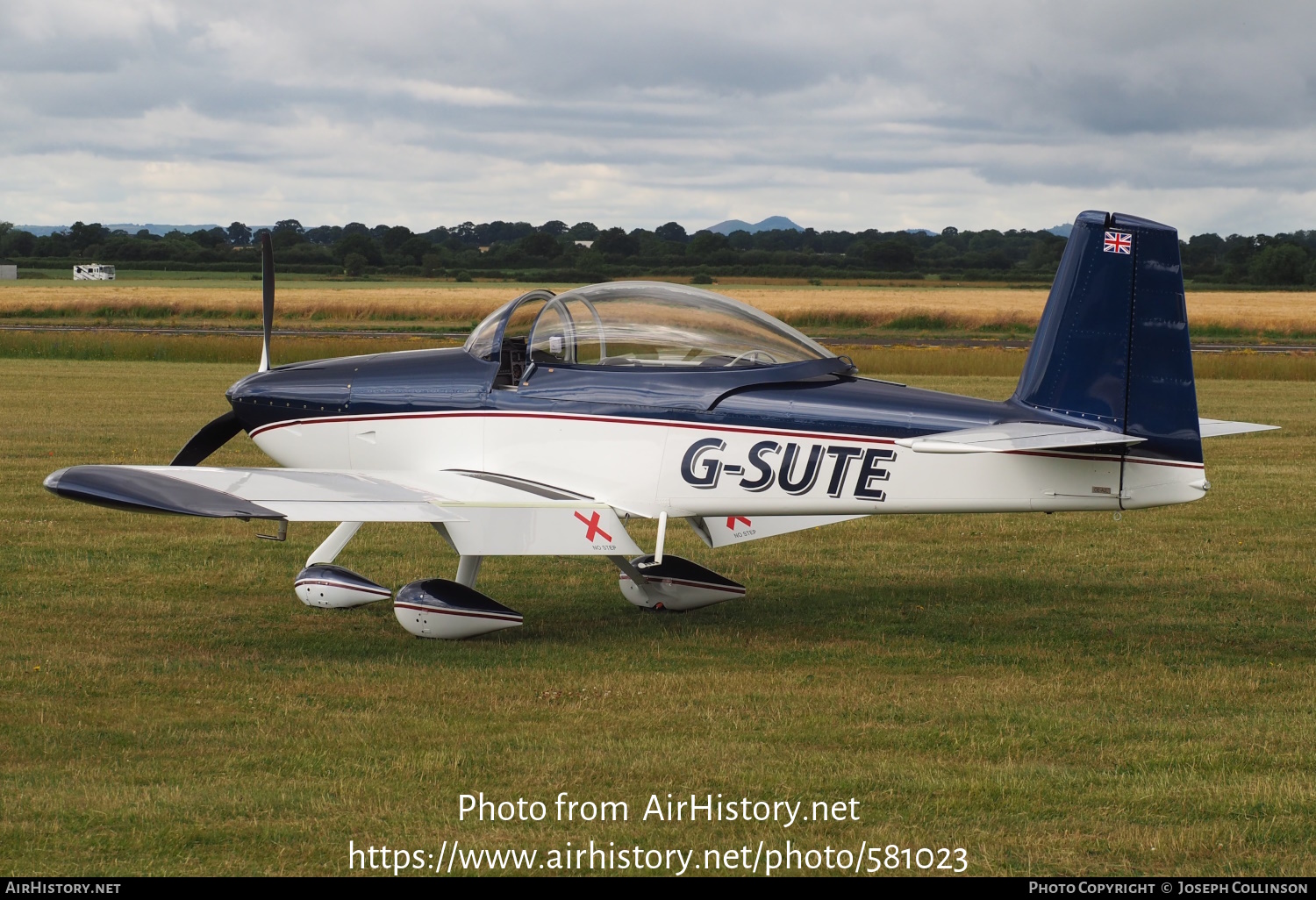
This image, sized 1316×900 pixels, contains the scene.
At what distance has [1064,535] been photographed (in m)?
13.1

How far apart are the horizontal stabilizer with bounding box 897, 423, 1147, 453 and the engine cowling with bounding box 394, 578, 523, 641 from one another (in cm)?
263

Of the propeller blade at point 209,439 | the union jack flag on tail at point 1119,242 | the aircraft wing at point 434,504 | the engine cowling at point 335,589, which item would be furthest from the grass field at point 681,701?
the union jack flag on tail at point 1119,242

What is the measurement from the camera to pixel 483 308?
60.8 m

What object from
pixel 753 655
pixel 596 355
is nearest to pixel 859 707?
pixel 753 655

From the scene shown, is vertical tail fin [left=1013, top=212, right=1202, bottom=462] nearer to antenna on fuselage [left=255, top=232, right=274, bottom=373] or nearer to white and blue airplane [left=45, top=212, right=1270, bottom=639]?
white and blue airplane [left=45, top=212, right=1270, bottom=639]

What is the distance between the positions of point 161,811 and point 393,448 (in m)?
3.89

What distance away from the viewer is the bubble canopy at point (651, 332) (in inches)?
339

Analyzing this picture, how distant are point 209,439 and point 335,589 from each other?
144cm

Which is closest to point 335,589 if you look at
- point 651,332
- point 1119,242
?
point 651,332

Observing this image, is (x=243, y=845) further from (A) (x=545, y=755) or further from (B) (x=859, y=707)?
(B) (x=859, y=707)

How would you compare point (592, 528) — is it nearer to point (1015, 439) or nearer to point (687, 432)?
point (687, 432)

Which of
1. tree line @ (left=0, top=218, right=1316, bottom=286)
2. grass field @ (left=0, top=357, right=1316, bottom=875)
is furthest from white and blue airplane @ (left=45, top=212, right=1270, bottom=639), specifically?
tree line @ (left=0, top=218, right=1316, bottom=286)

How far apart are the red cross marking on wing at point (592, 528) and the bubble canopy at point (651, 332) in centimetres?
104

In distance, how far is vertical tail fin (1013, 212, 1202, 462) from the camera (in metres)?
8.03
